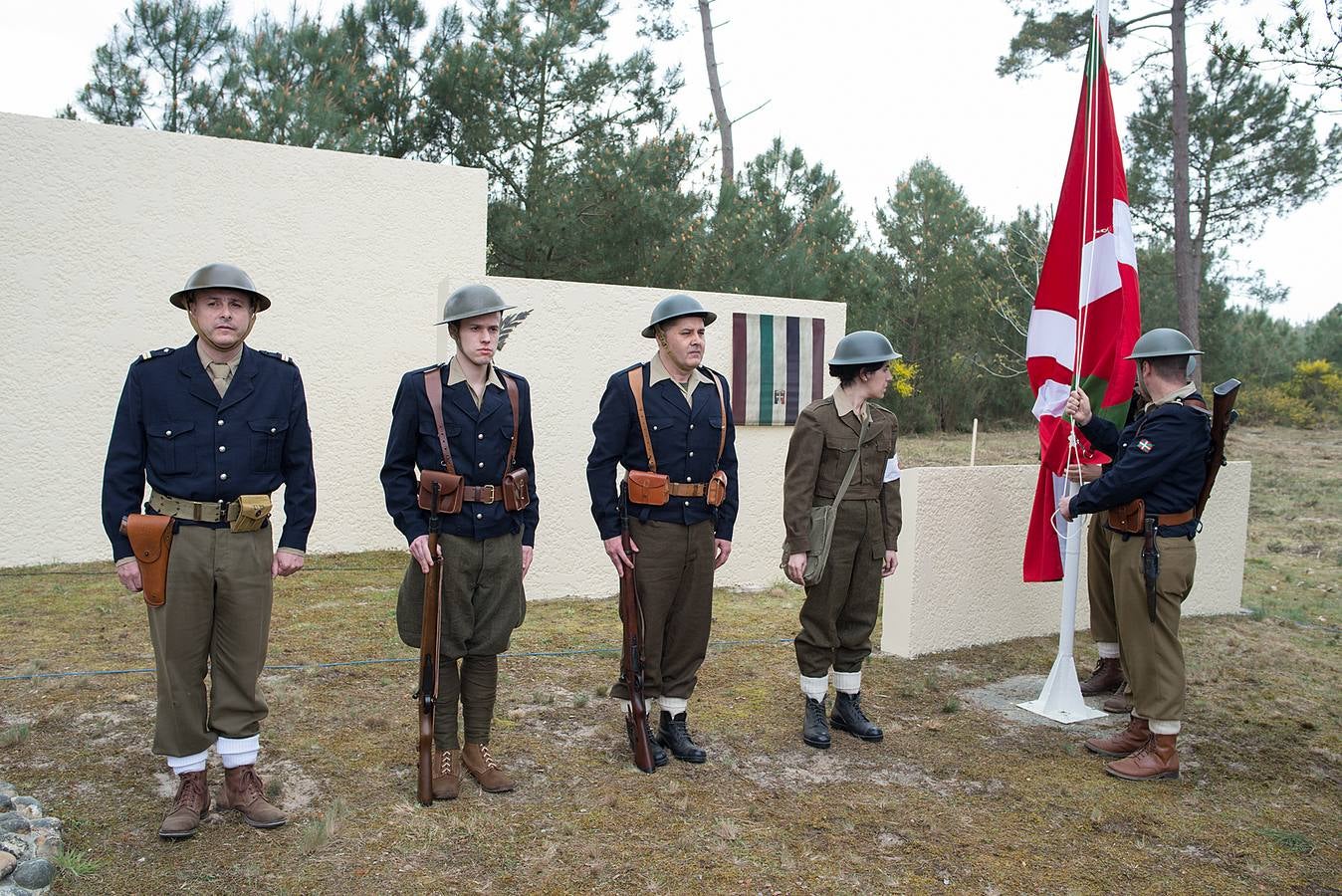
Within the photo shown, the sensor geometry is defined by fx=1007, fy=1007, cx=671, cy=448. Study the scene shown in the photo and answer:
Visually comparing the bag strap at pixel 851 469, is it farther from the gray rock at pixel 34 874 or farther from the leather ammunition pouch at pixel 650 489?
the gray rock at pixel 34 874

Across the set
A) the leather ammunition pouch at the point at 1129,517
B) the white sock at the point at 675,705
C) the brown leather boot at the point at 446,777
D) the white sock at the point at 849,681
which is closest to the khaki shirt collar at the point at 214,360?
the brown leather boot at the point at 446,777

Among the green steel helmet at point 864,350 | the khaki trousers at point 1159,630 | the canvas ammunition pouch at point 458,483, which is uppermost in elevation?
the green steel helmet at point 864,350

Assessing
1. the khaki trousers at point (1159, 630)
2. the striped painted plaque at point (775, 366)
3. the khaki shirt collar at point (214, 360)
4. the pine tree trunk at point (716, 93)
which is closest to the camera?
the khaki shirt collar at point (214, 360)

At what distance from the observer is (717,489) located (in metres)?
4.05

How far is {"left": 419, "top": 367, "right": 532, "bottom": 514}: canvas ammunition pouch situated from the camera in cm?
349

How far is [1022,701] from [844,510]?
1570 mm

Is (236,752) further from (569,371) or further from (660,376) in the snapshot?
(569,371)

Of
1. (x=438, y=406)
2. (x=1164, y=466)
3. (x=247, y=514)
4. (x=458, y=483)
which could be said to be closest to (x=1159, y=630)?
(x=1164, y=466)

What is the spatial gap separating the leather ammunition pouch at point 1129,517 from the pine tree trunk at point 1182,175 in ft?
30.6

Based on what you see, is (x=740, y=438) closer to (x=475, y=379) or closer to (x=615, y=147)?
(x=475, y=379)

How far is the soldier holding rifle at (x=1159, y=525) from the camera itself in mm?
3994

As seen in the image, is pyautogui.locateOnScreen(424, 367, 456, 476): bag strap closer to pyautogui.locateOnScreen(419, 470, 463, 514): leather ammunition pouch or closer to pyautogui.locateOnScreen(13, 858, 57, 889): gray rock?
pyautogui.locateOnScreen(419, 470, 463, 514): leather ammunition pouch

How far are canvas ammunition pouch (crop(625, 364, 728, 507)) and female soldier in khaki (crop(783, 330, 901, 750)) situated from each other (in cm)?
35

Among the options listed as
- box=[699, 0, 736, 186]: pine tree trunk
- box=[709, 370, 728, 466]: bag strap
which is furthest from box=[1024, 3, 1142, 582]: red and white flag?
box=[699, 0, 736, 186]: pine tree trunk
